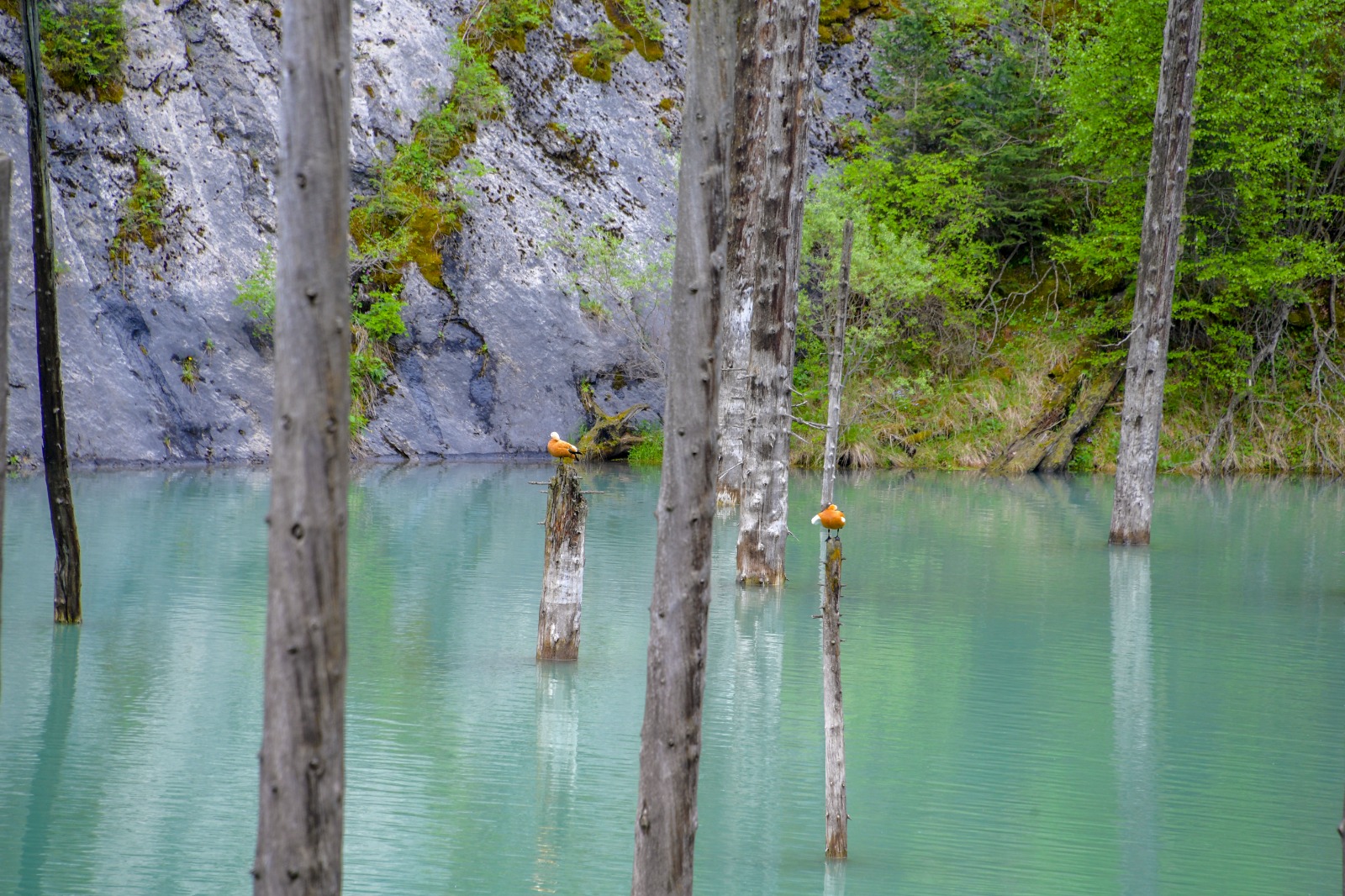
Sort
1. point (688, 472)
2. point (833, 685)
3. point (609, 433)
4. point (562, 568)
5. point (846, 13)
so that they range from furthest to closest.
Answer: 1. point (846, 13)
2. point (609, 433)
3. point (562, 568)
4. point (833, 685)
5. point (688, 472)

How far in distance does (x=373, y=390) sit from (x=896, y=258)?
11584 millimetres

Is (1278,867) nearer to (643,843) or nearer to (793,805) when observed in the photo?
(793,805)

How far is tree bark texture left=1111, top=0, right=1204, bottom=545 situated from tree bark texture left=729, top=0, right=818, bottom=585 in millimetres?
5469

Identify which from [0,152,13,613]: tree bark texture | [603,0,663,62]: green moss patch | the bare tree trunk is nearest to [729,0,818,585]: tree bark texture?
the bare tree trunk

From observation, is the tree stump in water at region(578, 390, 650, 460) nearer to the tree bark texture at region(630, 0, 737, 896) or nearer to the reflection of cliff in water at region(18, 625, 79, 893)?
the reflection of cliff in water at region(18, 625, 79, 893)

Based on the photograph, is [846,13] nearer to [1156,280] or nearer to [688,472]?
[1156,280]

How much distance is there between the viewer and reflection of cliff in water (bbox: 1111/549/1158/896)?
531cm

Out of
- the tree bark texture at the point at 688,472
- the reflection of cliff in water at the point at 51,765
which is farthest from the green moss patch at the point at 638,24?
the tree bark texture at the point at 688,472

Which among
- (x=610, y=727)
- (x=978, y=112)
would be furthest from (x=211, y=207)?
(x=610, y=727)

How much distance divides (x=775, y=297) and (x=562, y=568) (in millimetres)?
4590

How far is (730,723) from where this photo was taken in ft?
23.9

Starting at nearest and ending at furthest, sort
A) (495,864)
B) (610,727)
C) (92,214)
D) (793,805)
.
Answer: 1. (495,864)
2. (793,805)
3. (610,727)
4. (92,214)

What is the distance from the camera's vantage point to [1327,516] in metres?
18.2

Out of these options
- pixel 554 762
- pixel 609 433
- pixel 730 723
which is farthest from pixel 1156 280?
pixel 609 433
